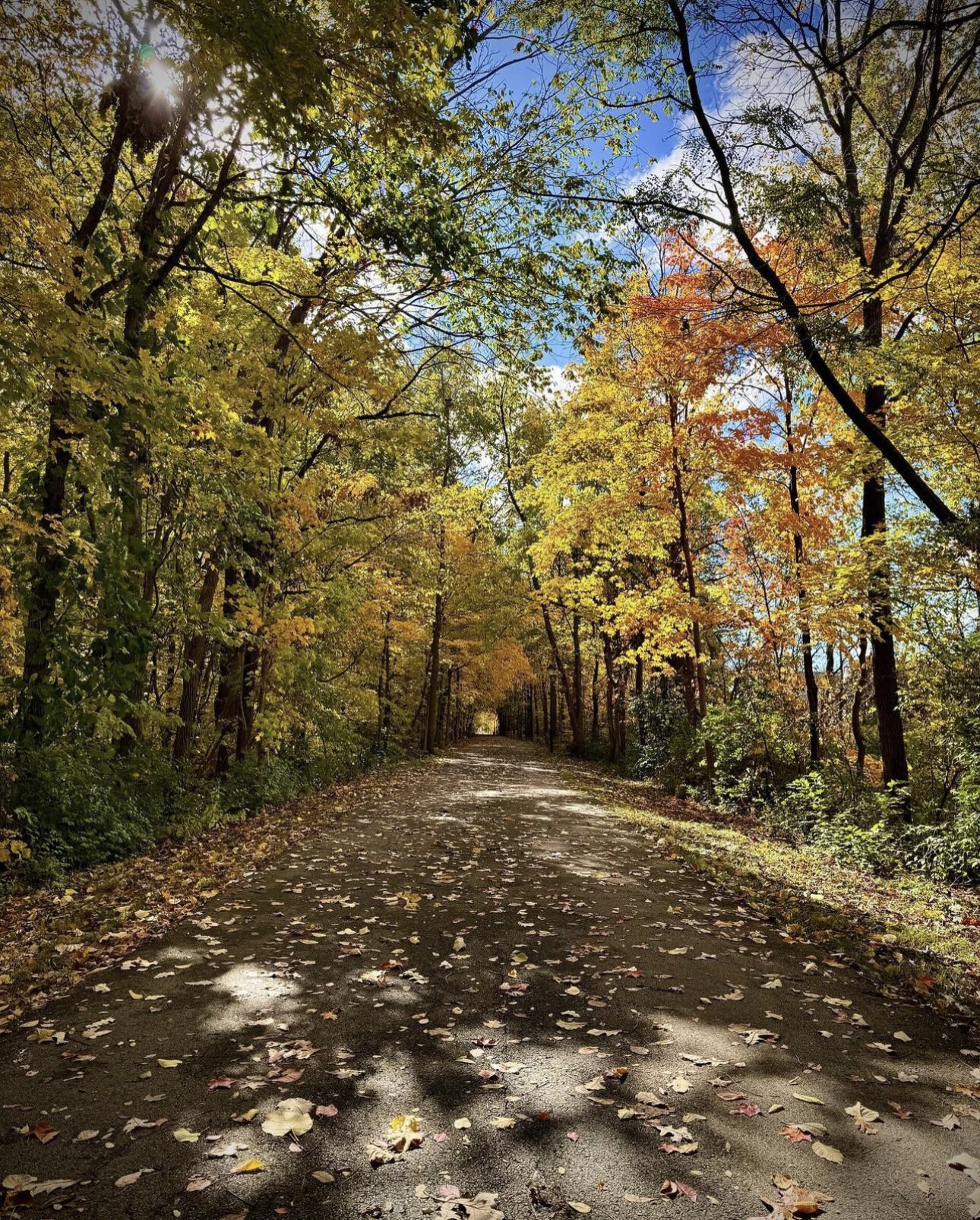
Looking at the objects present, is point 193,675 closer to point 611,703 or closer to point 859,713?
point 859,713

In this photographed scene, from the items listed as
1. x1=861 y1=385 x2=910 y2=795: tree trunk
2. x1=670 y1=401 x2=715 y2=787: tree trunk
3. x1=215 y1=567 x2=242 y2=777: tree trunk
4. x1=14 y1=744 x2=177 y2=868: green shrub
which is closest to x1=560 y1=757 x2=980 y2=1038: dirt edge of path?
x1=861 y1=385 x2=910 y2=795: tree trunk

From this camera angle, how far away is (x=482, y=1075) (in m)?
3.33

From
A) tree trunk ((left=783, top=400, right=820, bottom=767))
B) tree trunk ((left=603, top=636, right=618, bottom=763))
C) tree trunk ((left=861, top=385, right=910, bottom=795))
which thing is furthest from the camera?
tree trunk ((left=603, top=636, right=618, bottom=763))

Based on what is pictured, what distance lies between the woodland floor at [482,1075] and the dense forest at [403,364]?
271 centimetres

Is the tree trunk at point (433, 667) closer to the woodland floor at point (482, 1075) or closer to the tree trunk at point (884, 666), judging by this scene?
the tree trunk at point (884, 666)

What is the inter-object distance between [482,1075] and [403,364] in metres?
12.4

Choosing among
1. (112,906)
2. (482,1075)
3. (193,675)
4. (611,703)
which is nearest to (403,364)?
(193,675)

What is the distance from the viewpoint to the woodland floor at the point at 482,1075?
2.56 meters

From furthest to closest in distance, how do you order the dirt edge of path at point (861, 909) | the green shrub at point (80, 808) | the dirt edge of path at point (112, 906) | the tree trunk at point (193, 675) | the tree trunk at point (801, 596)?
the tree trunk at point (801, 596) → the tree trunk at point (193, 675) → the green shrub at point (80, 808) → the dirt edge of path at point (861, 909) → the dirt edge of path at point (112, 906)

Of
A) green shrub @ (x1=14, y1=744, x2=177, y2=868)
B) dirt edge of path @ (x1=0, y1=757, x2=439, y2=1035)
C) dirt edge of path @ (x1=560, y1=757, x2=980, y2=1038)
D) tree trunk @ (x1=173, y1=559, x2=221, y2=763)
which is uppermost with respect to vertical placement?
tree trunk @ (x1=173, y1=559, x2=221, y2=763)

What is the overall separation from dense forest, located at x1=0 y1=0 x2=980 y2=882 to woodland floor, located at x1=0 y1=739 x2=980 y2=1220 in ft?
8.88

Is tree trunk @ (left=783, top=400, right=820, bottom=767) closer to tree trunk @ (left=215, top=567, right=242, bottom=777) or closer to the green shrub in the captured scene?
tree trunk @ (left=215, top=567, right=242, bottom=777)

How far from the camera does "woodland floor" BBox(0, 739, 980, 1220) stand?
2562 millimetres

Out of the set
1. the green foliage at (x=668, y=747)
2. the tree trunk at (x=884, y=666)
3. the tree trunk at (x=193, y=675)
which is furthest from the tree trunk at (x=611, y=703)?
the tree trunk at (x=193, y=675)
